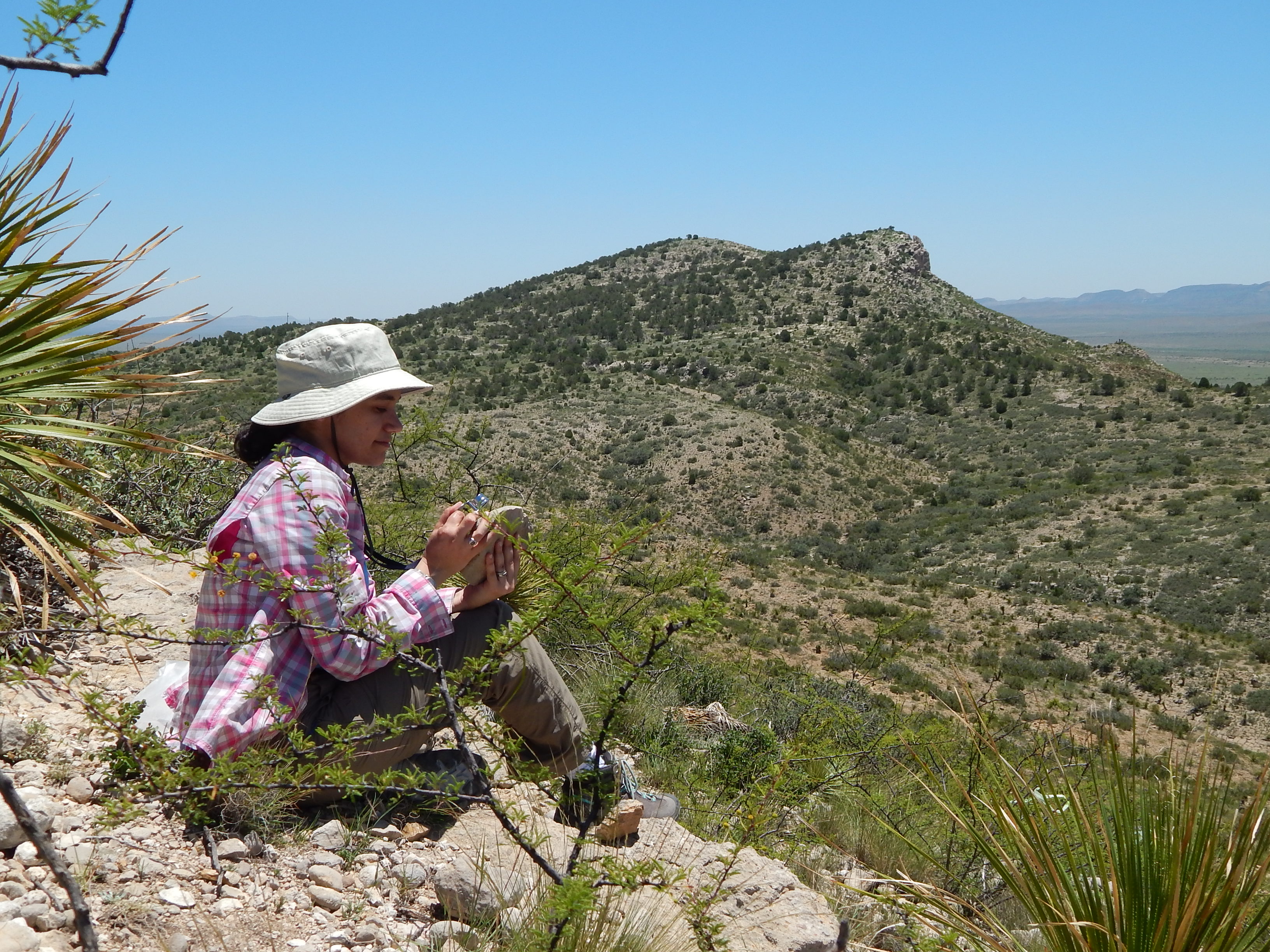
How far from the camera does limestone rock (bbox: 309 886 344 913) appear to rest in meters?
2.10

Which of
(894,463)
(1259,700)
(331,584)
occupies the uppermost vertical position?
(331,584)

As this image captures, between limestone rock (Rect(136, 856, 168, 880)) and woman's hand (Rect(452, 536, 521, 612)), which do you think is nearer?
limestone rock (Rect(136, 856, 168, 880))

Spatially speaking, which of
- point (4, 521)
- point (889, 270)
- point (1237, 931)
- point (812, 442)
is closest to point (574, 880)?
point (1237, 931)

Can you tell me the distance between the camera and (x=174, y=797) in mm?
1878

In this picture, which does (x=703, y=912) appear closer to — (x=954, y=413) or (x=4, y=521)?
(x=4, y=521)

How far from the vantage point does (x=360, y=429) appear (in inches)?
98.0

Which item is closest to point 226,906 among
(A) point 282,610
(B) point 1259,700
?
(A) point 282,610

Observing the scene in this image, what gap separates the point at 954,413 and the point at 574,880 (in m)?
38.6

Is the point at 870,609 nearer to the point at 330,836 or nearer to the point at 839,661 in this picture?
the point at 839,661

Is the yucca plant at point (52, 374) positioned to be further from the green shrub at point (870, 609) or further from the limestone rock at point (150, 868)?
the green shrub at point (870, 609)

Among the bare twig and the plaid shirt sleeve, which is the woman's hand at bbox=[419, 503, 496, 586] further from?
the bare twig

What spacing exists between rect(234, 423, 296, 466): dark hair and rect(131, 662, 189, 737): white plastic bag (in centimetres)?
59

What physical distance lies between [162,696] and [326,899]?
86 centimetres

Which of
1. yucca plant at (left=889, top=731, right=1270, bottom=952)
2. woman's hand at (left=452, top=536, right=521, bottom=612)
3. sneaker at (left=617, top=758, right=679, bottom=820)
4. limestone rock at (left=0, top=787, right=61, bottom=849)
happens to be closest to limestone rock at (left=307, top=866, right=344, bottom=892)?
limestone rock at (left=0, top=787, right=61, bottom=849)
